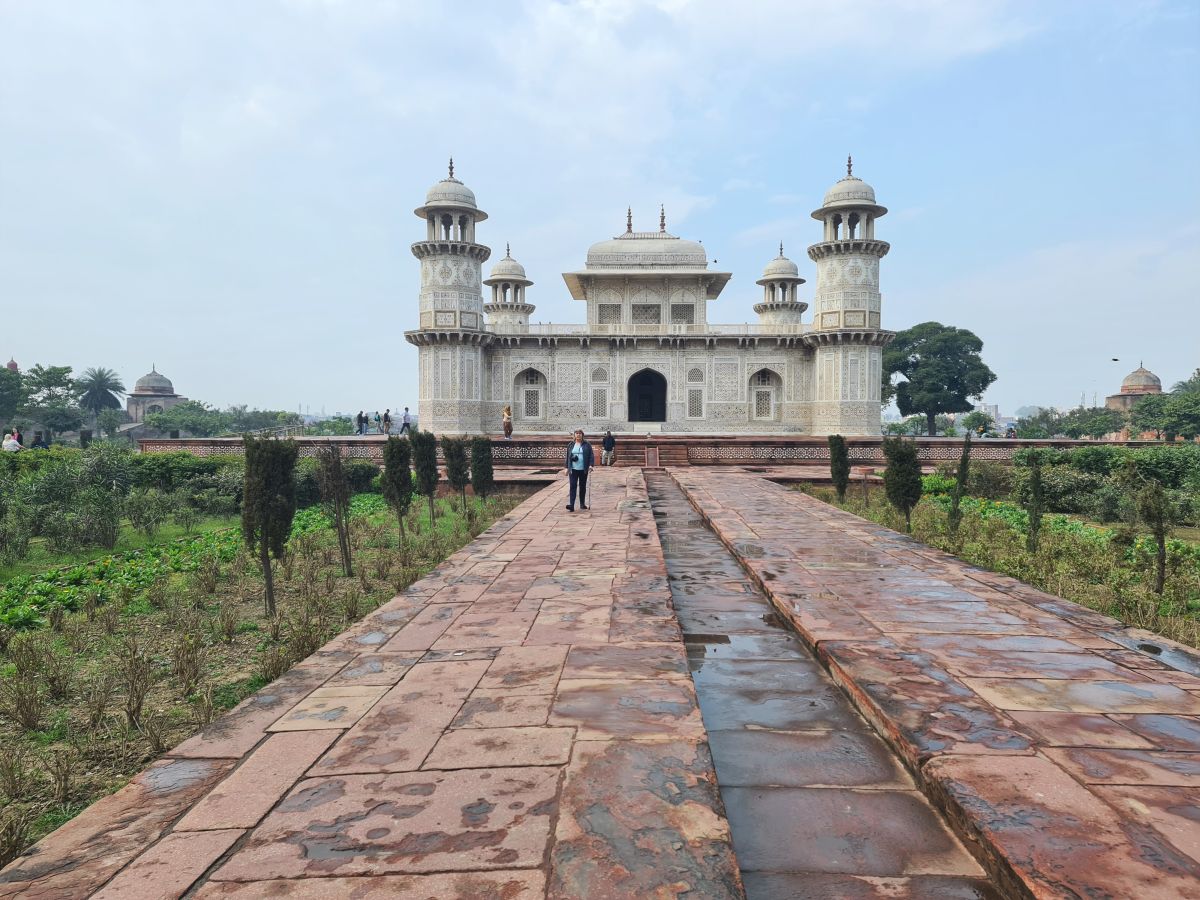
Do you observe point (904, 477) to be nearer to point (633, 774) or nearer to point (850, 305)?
point (633, 774)

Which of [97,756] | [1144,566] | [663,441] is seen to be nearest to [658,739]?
[97,756]

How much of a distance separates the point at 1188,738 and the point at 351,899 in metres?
2.65

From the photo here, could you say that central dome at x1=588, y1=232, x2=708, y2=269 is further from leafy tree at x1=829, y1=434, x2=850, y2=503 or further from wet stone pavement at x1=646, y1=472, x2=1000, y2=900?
wet stone pavement at x1=646, y1=472, x2=1000, y2=900

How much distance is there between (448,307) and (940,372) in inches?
1286

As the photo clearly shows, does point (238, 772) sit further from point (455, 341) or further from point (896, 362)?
point (896, 362)

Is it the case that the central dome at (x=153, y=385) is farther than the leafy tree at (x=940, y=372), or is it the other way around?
the central dome at (x=153, y=385)

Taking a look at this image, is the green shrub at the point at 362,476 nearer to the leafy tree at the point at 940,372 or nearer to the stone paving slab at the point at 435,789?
the stone paving slab at the point at 435,789

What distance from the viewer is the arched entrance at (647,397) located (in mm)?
28391

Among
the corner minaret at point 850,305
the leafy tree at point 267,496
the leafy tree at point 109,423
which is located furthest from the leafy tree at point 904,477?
the leafy tree at point 109,423

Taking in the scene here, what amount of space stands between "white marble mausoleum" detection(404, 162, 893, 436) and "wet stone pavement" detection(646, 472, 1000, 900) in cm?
2267

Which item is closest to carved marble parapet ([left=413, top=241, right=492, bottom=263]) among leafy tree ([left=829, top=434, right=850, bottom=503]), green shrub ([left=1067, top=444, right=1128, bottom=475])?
leafy tree ([left=829, top=434, right=850, bottom=503])

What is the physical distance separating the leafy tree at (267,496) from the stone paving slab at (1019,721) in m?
3.97

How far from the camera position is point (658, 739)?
2.34 meters

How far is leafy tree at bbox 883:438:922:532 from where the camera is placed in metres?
8.95
